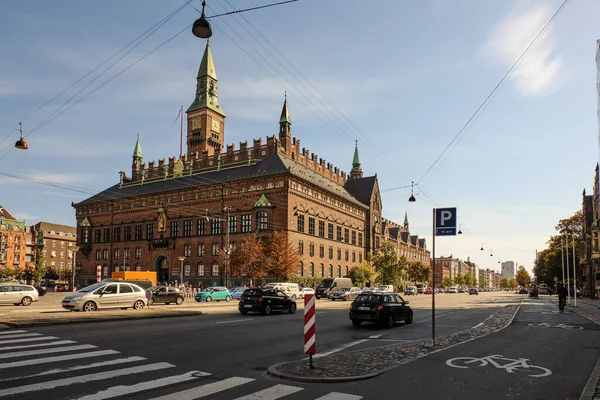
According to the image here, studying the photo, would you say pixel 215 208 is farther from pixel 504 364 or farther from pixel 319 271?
pixel 504 364

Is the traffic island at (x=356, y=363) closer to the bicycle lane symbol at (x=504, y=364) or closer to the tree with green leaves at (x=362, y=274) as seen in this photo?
the bicycle lane symbol at (x=504, y=364)

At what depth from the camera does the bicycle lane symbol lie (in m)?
9.26

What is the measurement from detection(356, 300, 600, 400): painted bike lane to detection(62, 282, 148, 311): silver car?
18.6 metres

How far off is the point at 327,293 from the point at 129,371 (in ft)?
138

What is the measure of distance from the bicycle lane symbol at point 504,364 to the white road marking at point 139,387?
5571mm

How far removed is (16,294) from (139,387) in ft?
87.9

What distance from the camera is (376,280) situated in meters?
76.8

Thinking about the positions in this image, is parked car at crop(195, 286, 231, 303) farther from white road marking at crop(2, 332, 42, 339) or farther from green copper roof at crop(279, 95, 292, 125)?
green copper roof at crop(279, 95, 292, 125)

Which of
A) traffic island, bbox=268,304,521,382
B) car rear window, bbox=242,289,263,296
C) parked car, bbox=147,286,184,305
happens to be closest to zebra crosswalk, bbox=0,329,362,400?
traffic island, bbox=268,304,521,382

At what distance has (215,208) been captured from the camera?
6769 centimetres

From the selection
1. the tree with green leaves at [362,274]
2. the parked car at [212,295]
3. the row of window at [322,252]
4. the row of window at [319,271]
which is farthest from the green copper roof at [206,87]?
the parked car at [212,295]

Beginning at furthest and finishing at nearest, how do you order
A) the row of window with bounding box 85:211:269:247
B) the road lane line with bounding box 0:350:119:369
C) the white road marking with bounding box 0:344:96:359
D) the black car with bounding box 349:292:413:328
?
1. the row of window with bounding box 85:211:269:247
2. the black car with bounding box 349:292:413:328
3. the white road marking with bounding box 0:344:96:359
4. the road lane line with bounding box 0:350:119:369

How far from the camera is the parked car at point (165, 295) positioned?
33.7 m

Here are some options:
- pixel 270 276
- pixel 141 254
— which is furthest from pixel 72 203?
pixel 270 276
